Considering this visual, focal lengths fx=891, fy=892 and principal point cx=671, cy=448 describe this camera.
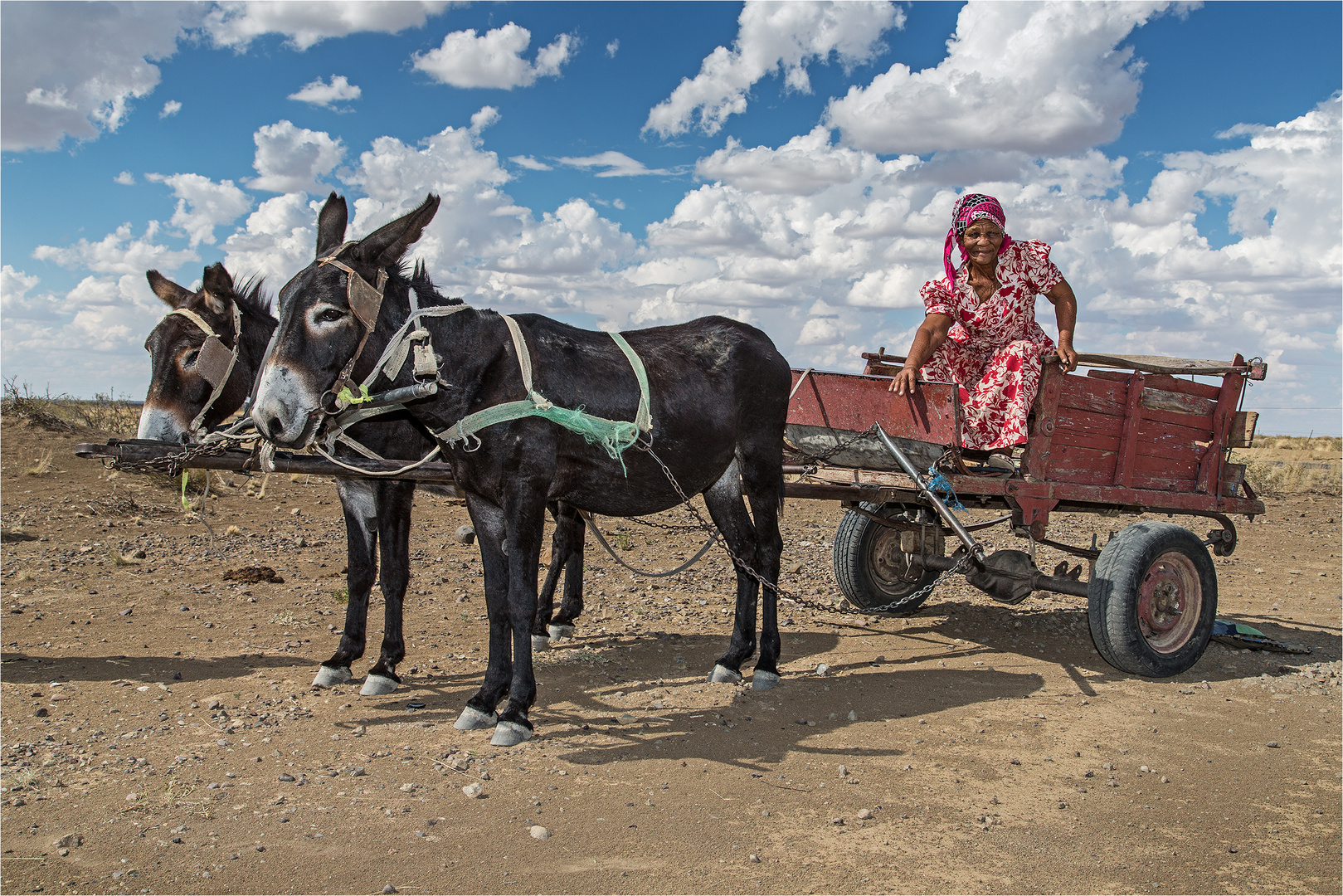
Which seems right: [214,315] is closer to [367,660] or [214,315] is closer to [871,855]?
[367,660]

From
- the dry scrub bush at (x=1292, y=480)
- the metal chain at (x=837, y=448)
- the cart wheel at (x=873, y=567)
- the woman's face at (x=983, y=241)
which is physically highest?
the woman's face at (x=983, y=241)

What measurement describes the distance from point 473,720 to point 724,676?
1.74 meters

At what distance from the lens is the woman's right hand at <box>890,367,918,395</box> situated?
577 cm

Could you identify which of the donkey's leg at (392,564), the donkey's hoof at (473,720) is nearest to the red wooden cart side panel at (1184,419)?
the donkey's hoof at (473,720)

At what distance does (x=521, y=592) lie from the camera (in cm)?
458

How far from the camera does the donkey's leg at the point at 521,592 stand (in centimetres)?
456

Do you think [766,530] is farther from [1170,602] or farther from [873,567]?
[1170,602]

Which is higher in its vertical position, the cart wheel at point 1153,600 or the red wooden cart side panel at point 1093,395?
the red wooden cart side panel at point 1093,395

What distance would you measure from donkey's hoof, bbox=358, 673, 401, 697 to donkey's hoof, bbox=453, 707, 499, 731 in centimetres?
85

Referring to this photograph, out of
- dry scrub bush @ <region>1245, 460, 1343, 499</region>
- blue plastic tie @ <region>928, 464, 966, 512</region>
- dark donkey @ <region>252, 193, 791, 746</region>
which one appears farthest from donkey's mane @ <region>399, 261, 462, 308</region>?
dry scrub bush @ <region>1245, 460, 1343, 499</region>

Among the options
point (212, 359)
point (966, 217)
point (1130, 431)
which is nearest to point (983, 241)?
point (966, 217)

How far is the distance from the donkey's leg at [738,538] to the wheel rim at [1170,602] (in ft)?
8.41

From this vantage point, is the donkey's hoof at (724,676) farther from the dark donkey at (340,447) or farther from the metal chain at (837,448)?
the dark donkey at (340,447)

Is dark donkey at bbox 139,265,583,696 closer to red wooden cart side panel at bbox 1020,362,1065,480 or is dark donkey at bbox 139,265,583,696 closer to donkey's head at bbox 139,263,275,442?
donkey's head at bbox 139,263,275,442
